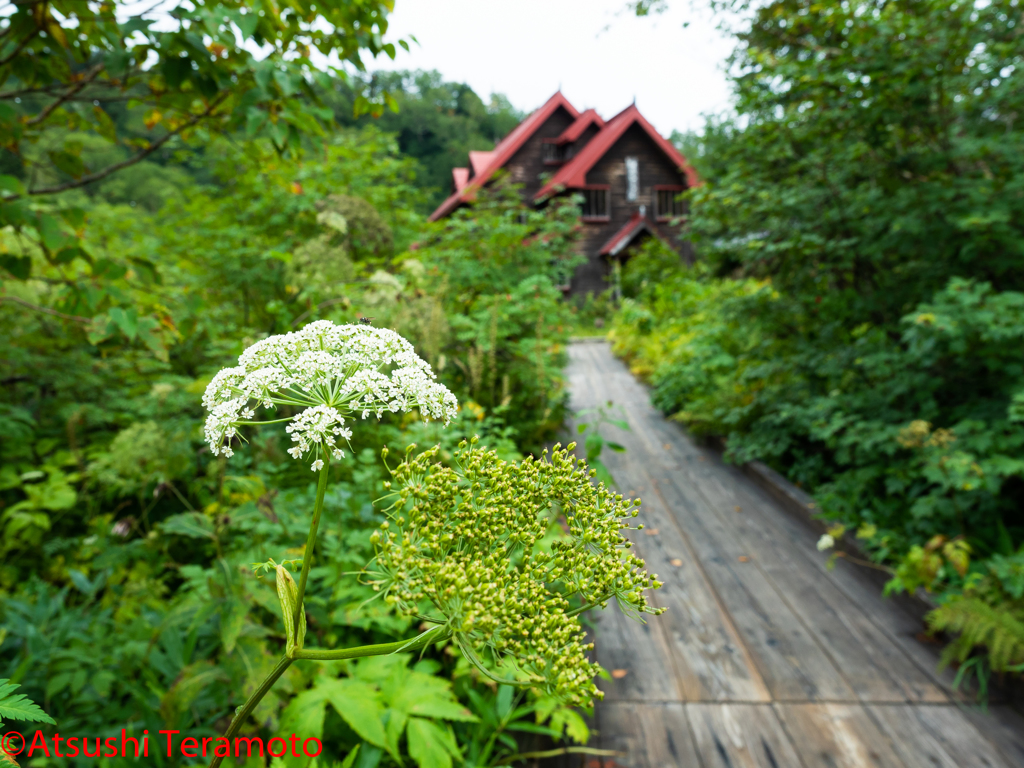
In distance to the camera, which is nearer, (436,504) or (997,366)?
(436,504)

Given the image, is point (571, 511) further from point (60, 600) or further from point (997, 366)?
point (997, 366)

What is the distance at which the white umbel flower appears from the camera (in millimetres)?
751

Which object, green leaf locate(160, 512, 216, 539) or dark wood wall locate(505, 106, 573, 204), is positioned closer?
green leaf locate(160, 512, 216, 539)

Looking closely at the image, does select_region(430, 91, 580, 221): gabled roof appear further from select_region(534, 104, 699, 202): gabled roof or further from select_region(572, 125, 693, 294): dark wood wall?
select_region(572, 125, 693, 294): dark wood wall

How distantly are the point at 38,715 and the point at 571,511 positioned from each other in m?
0.74

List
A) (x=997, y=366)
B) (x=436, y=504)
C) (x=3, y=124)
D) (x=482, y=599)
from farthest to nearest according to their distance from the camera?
(x=997, y=366)
(x=3, y=124)
(x=436, y=504)
(x=482, y=599)

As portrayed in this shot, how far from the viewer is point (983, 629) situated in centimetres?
281

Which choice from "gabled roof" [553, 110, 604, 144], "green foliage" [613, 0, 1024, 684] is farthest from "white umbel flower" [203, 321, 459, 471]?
"gabled roof" [553, 110, 604, 144]

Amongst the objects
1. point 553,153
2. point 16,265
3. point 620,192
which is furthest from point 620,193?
point 16,265

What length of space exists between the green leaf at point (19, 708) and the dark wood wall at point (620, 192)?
21770 millimetres

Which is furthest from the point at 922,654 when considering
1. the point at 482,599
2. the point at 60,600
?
the point at 60,600

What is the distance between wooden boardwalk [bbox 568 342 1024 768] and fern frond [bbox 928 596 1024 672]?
0.25 m

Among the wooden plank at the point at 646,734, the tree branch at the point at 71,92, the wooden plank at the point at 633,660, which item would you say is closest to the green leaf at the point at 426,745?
the wooden plank at the point at 646,734

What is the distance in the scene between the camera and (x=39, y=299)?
387 cm
